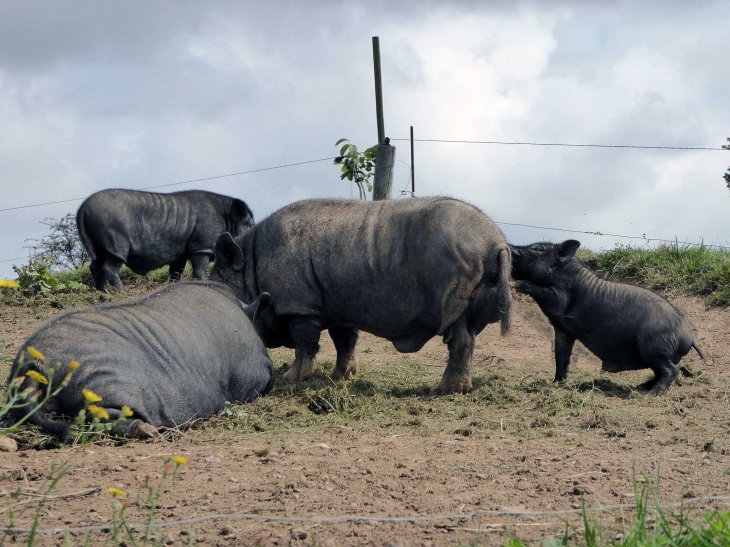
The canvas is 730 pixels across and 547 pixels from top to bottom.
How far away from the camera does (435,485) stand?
4.28 m

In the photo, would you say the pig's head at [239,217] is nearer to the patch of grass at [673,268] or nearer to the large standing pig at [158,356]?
the patch of grass at [673,268]

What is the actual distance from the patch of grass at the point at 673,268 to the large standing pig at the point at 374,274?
16.8ft

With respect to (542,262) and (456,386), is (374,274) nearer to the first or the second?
(456,386)

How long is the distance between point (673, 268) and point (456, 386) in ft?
19.1

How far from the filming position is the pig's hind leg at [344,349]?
833 centimetres

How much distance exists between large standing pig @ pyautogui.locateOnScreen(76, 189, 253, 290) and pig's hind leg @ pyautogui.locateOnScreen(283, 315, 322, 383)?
5.70 metres

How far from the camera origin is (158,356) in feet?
19.2

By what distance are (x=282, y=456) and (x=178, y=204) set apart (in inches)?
375

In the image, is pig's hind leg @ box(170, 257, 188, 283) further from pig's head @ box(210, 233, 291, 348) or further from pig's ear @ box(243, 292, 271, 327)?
pig's ear @ box(243, 292, 271, 327)

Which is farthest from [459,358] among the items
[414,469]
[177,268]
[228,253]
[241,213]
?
[177,268]

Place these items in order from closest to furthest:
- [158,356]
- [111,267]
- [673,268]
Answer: [158,356] < [673,268] < [111,267]

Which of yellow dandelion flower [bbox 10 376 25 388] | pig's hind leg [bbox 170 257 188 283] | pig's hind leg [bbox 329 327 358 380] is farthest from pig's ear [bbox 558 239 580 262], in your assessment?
pig's hind leg [bbox 170 257 188 283]

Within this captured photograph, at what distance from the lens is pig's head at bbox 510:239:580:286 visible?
8172mm

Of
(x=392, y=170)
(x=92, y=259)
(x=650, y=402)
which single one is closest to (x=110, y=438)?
(x=650, y=402)
